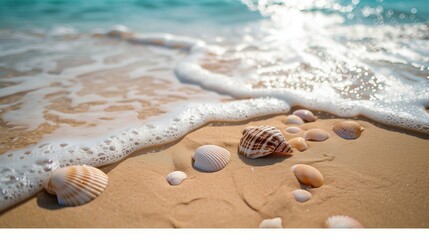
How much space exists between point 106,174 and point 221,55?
9.10 feet

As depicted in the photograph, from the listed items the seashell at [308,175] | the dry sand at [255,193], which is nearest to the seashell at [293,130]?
the dry sand at [255,193]

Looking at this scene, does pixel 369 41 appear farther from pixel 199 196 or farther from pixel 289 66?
pixel 199 196

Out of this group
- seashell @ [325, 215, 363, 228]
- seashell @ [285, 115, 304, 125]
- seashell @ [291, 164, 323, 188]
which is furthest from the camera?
seashell @ [285, 115, 304, 125]

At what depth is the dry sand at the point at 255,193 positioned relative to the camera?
166 centimetres

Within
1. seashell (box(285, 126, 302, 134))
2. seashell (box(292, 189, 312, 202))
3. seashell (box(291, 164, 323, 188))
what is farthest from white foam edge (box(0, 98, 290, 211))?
seashell (box(292, 189, 312, 202))

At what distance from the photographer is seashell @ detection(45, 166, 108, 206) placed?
1.77 metres

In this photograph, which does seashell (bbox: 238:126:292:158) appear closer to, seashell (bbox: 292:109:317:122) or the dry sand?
the dry sand

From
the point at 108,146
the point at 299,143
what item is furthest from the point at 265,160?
the point at 108,146

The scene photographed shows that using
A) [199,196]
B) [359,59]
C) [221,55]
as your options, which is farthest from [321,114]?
[221,55]

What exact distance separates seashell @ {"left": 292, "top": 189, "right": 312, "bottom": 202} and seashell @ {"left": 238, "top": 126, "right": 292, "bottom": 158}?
0.36 metres

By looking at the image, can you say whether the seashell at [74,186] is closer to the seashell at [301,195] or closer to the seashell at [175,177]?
the seashell at [175,177]

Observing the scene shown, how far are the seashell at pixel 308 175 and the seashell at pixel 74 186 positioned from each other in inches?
44.5

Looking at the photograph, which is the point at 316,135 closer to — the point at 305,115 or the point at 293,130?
the point at 293,130
